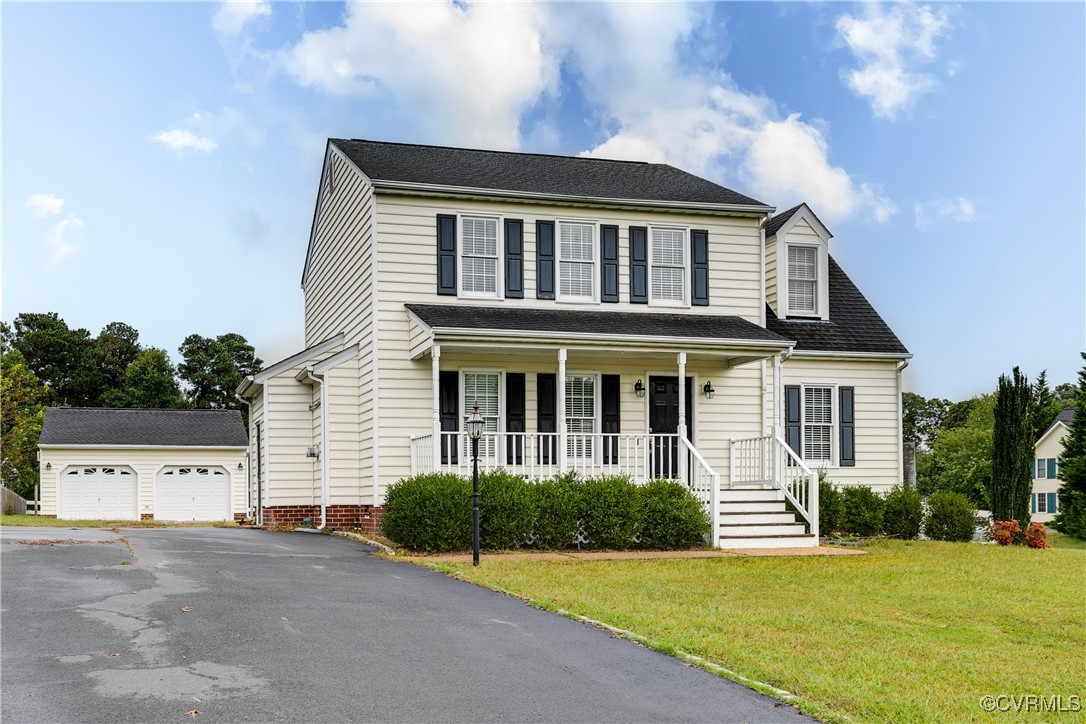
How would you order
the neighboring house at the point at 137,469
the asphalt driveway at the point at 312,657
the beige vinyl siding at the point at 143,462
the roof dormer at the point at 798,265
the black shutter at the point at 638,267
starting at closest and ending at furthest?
the asphalt driveway at the point at 312,657 → the black shutter at the point at 638,267 → the roof dormer at the point at 798,265 → the beige vinyl siding at the point at 143,462 → the neighboring house at the point at 137,469

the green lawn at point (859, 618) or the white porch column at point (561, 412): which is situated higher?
the white porch column at point (561, 412)

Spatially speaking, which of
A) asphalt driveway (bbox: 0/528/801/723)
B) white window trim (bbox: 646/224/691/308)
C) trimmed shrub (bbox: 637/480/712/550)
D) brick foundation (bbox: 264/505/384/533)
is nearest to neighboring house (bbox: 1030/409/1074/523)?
white window trim (bbox: 646/224/691/308)

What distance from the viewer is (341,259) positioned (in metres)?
22.3

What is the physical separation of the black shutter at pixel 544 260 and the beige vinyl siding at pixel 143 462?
20.8 meters

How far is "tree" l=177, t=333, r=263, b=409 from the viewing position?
58.1m

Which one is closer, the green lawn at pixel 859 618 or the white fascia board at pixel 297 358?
the green lawn at pixel 859 618

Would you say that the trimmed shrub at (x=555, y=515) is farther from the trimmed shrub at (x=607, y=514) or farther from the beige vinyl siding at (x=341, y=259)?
the beige vinyl siding at (x=341, y=259)

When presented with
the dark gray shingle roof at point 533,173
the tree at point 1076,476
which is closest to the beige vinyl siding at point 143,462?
the dark gray shingle roof at point 533,173

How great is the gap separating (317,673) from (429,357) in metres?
12.1

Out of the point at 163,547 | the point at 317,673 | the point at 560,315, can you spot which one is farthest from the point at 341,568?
the point at 560,315

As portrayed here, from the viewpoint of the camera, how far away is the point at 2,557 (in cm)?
1357

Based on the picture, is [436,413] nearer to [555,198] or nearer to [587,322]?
[587,322]

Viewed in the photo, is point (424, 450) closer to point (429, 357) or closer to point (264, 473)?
point (429, 357)

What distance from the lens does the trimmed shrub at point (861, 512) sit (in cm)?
2089
